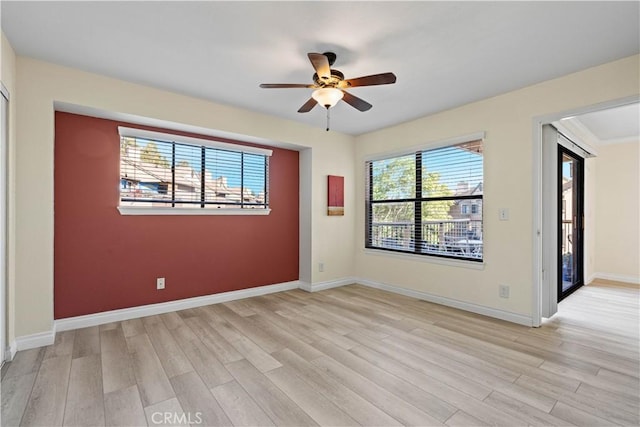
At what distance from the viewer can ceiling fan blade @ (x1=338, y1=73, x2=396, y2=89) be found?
2245 millimetres

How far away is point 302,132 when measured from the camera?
4.44 metres

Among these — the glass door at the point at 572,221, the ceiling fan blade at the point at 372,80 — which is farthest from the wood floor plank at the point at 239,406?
the glass door at the point at 572,221

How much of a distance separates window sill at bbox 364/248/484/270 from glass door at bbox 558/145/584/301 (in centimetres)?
171

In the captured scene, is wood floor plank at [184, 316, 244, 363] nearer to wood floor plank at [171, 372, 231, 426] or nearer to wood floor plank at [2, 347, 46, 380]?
wood floor plank at [171, 372, 231, 426]

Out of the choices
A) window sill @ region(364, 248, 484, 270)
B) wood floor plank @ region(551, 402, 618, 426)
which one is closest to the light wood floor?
wood floor plank @ region(551, 402, 618, 426)

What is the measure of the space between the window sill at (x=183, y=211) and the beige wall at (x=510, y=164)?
2.58 meters

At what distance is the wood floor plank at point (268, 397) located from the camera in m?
1.71

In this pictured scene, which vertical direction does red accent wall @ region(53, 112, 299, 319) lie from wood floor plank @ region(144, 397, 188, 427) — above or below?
above

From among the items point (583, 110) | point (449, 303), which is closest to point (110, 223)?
point (449, 303)

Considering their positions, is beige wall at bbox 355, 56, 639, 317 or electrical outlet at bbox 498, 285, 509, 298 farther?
electrical outlet at bbox 498, 285, 509, 298

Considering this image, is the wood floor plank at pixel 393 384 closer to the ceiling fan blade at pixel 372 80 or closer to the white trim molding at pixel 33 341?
the ceiling fan blade at pixel 372 80

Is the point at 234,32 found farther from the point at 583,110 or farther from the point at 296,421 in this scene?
the point at 583,110

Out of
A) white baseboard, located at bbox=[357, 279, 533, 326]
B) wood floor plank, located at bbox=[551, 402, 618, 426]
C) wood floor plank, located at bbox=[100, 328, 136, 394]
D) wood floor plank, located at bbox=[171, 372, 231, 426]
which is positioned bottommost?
wood floor plank, located at bbox=[551, 402, 618, 426]

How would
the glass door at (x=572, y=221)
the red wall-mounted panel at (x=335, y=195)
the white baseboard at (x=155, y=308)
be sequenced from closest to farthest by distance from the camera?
the white baseboard at (x=155, y=308) → the glass door at (x=572, y=221) → the red wall-mounted panel at (x=335, y=195)
